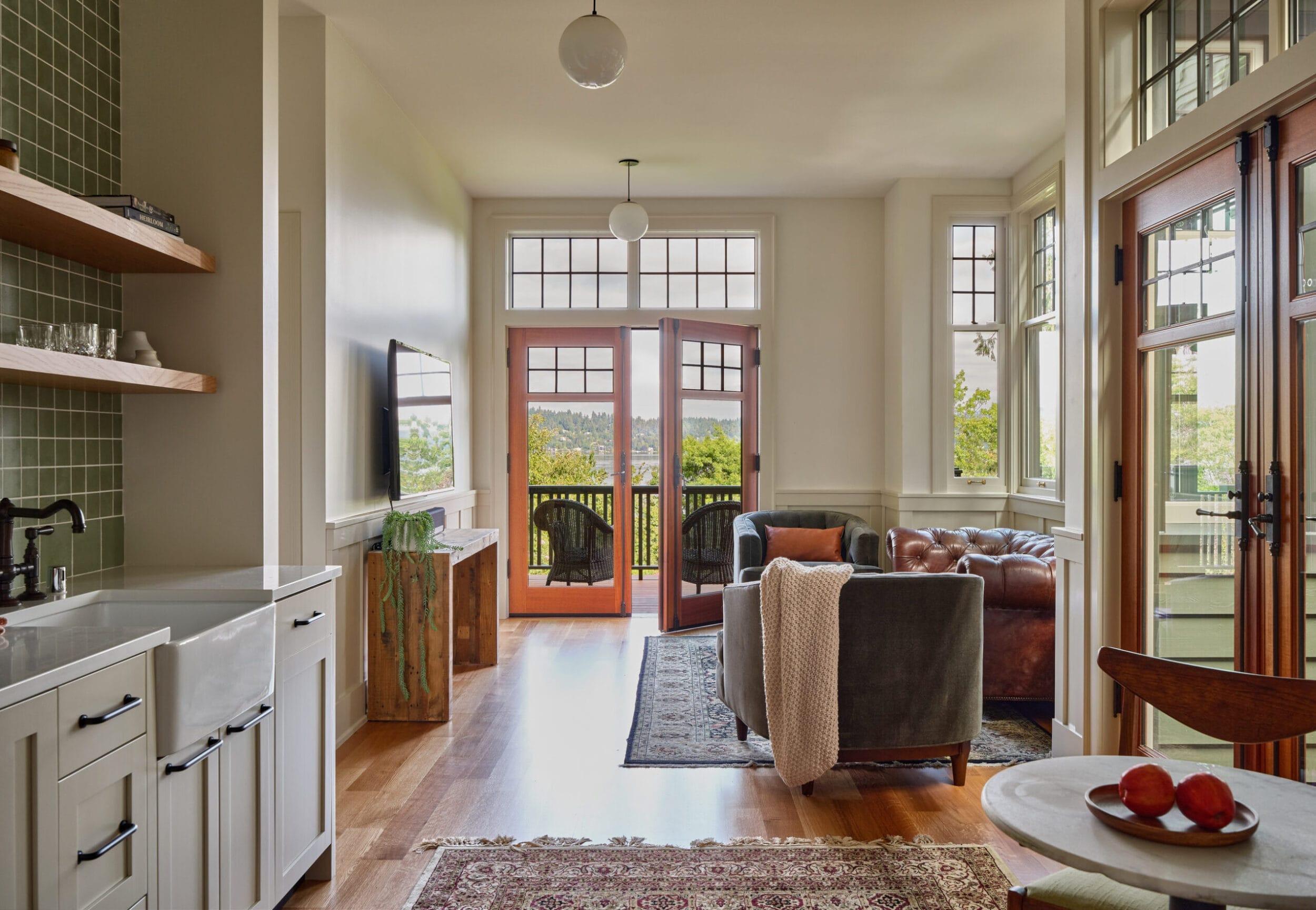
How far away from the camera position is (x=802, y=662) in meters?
3.01

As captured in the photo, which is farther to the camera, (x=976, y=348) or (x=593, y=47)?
(x=976, y=348)

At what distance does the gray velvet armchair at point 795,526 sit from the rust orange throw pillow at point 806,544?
0.05 metres

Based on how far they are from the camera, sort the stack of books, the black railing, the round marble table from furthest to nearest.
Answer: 1. the black railing
2. the stack of books
3. the round marble table

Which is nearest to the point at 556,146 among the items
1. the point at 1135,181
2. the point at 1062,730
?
the point at 1135,181

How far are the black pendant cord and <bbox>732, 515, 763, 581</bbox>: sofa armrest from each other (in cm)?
328

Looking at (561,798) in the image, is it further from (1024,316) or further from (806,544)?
(1024,316)

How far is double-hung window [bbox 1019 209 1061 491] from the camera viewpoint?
5391mm

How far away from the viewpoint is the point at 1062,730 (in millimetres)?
3332

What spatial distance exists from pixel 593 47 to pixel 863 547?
3.53 m

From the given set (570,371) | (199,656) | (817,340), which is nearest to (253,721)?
(199,656)

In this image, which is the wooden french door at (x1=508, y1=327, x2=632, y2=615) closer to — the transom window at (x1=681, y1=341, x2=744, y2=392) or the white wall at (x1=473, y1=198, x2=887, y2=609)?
the white wall at (x1=473, y1=198, x2=887, y2=609)

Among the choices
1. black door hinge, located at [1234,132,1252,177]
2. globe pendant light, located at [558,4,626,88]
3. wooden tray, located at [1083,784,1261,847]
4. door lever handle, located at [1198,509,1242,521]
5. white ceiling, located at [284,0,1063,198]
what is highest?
white ceiling, located at [284,0,1063,198]

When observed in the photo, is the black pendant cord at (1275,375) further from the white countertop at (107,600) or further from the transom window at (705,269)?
the transom window at (705,269)

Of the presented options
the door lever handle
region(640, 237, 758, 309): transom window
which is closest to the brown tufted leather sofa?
the door lever handle
